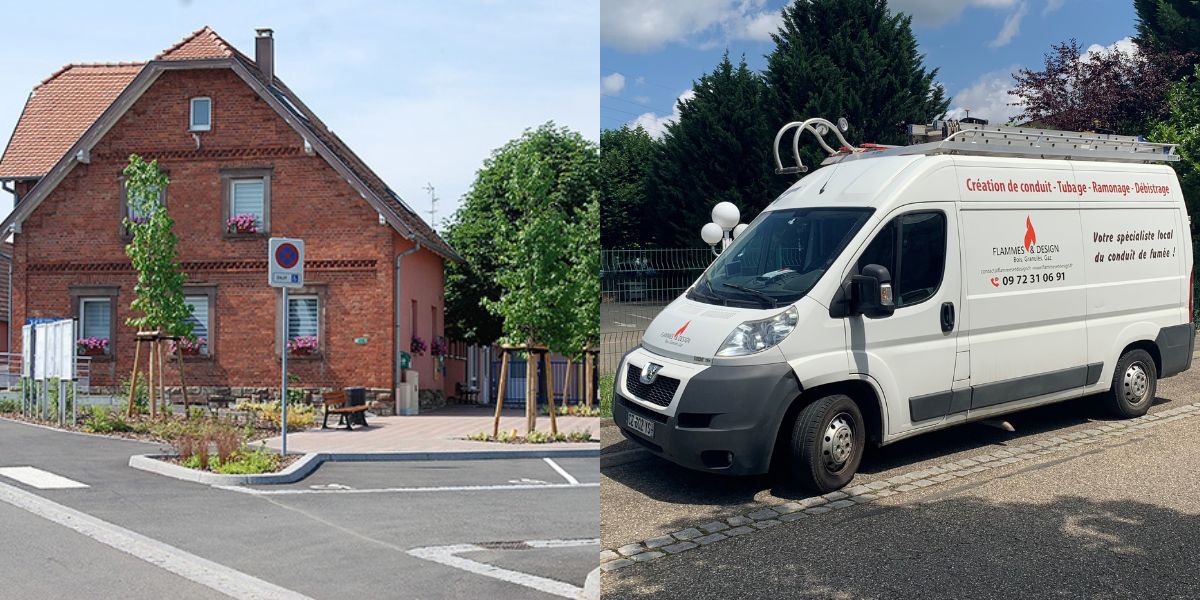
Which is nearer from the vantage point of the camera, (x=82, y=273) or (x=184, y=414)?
(x=184, y=414)

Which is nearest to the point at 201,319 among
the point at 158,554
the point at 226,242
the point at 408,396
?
the point at 226,242

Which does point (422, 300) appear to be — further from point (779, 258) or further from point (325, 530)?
point (779, 258)

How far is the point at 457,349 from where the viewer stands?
2850 cm

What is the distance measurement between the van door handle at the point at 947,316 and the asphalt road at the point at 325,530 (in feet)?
9.02

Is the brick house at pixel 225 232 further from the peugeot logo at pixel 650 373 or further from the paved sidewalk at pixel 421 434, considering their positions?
the peugeot logo at pixel 650 373

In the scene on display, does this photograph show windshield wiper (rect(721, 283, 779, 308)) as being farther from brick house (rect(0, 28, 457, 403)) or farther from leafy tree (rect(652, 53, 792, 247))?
leafy tree (rect(652, 53, 792, 247))

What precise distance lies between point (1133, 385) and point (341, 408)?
1298 centimetres

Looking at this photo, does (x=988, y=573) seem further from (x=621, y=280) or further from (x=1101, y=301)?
(x=621, y=280)

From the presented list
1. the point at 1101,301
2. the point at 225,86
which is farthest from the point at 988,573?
the point at 225,86

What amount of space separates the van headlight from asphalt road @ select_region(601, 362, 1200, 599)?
0.97 metres

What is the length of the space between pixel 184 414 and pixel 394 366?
473 centimetres

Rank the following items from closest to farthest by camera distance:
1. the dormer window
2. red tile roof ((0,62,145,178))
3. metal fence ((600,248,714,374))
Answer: metal fence ((600,248,714,374))
the dormer window
red tile roof ((0,62,145,178))

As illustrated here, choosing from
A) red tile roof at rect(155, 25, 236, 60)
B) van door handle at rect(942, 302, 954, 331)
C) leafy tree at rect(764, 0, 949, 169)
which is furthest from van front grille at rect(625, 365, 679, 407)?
leafy tree at rect(764, 0, 949, 169)

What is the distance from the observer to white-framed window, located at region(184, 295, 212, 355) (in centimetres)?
2217
